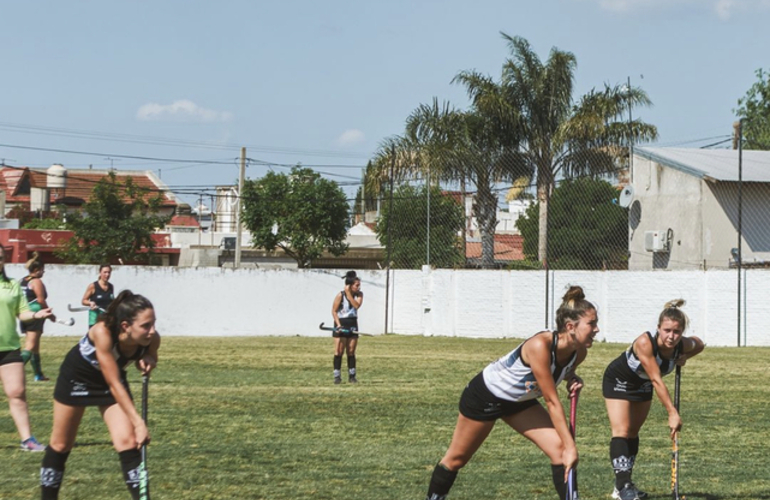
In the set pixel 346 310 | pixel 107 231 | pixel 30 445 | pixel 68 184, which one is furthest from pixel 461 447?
pixel 68 184

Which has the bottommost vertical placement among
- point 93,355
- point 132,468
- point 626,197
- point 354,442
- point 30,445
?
point 354,442

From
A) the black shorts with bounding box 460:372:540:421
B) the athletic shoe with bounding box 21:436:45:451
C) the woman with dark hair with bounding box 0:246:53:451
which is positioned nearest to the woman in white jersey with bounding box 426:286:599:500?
the black shorts with bounding box 460:372:540:421

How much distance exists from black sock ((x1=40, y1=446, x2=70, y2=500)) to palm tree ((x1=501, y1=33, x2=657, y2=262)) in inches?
1260

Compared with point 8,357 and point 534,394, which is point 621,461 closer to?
point 534,394

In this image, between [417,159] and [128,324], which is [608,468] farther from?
[417,159]

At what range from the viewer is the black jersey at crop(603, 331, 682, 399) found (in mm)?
9102

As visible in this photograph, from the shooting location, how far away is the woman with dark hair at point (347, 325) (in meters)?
19.4

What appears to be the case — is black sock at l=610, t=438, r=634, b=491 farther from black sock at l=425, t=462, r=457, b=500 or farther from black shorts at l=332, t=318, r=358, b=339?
black shorts at l=332, t=318, r=358, b=339

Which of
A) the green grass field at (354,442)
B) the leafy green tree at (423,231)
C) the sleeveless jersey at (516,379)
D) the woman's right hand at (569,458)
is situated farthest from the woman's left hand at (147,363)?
the leafy green tree at (423,231)

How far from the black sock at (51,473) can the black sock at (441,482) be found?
257cm

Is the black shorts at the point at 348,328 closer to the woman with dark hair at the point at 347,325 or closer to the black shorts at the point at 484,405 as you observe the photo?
the woman with dark hair at the point at 347,325

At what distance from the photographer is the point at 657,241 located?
36938 millimetres

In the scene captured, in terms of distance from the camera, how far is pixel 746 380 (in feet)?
67.3

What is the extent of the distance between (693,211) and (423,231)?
9496 millimetres
